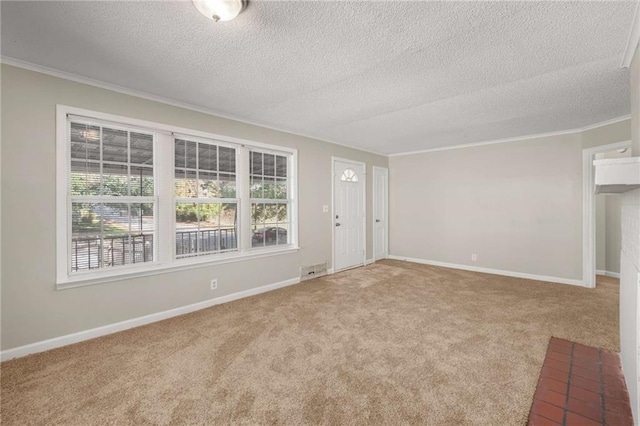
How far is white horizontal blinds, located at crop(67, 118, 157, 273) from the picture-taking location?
2.64 m

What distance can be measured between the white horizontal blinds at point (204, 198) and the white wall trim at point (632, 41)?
3.76 m

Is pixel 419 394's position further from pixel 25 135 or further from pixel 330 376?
pixel 25 135

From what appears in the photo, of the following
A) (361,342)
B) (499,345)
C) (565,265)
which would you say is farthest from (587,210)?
(361,342)

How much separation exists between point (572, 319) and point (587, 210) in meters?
2.00

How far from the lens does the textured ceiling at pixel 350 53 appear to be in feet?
5.70

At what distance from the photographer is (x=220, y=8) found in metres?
1.62

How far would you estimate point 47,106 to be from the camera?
8.02 ft

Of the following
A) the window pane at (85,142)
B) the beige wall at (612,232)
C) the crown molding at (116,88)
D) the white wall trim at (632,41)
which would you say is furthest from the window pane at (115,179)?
the beige wall at (612,232)

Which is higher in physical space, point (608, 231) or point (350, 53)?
point (350, 53)

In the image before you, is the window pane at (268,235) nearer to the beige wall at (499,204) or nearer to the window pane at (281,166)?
the window pane at (281,166)

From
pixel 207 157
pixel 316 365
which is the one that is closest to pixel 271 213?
pixel 207 157

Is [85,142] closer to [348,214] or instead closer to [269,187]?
[269,187]

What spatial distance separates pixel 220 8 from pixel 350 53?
0.99 meters

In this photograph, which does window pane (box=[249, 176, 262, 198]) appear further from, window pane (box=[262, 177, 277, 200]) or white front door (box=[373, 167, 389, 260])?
white front door (box=[373, 167, 389, 260])
